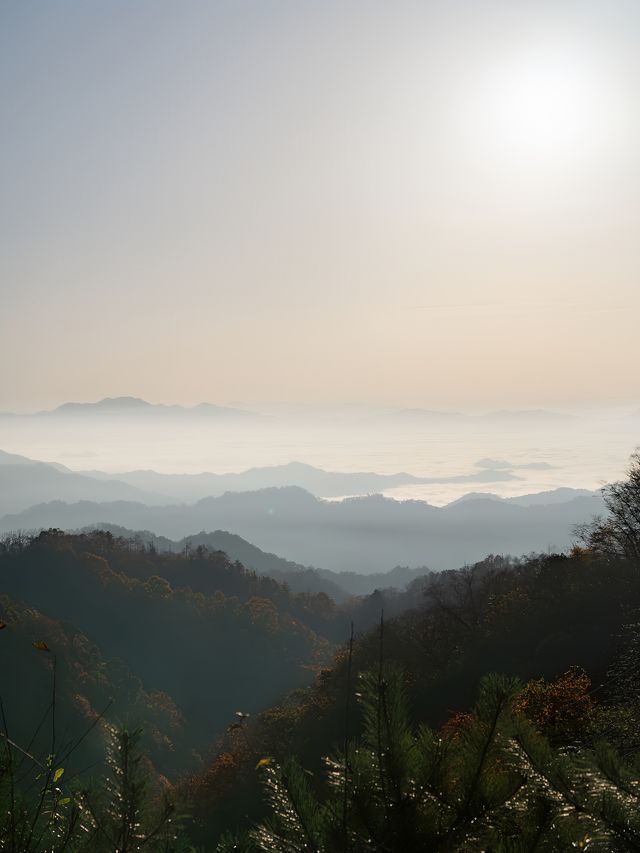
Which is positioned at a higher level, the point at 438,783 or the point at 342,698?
the point at 438,783

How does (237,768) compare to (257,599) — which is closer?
(237,768)

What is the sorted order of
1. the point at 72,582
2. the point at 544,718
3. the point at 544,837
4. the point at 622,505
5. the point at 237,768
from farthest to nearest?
the point at 72,582
the point at 237,768
the point at 622,505
the point at 544,718
the point at 544,837

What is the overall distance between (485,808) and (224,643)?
359 ft

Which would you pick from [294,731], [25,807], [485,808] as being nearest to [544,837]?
[485,808]

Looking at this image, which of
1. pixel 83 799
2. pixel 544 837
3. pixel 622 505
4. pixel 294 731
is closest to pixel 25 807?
pixel 83 799

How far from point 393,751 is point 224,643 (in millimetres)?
109369

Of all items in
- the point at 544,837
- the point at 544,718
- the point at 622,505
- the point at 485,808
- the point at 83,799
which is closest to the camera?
the point at 544,837

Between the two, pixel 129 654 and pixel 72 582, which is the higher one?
pixel 72 582

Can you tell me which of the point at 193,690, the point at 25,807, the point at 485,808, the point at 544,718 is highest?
the point at 485,808

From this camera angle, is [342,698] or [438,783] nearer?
[438,783]

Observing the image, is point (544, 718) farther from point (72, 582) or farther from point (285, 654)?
point (72, 582)

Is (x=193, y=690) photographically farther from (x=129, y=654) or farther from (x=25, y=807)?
(x=25, y=807)

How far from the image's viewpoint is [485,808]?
8.69 feet

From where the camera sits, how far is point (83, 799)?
3059 mm
